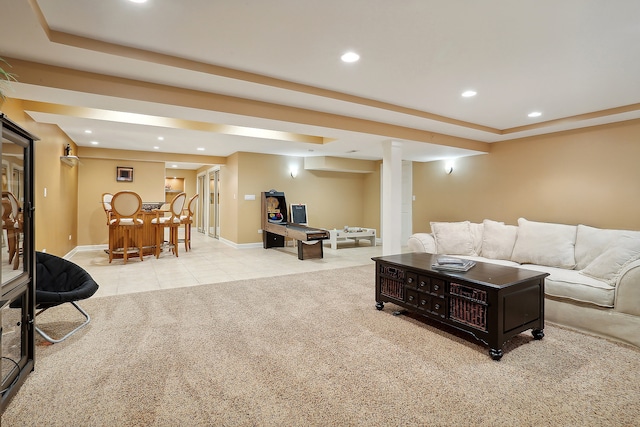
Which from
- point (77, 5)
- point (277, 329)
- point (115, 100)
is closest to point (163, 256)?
point (115, 100)

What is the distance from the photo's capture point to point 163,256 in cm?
659

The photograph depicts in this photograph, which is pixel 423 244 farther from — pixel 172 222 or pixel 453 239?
pixel 172 222

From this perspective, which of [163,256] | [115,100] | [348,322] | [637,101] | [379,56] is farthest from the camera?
[163,256]

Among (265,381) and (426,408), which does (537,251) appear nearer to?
(426,408)

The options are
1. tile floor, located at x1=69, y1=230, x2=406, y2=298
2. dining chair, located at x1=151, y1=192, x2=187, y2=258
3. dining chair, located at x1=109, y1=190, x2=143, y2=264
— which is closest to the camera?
tile floor, located at x1=69, y1=230, x2=406, y2=298

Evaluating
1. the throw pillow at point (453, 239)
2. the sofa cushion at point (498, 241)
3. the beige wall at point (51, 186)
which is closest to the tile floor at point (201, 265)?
the beige wall at point (51, 186)

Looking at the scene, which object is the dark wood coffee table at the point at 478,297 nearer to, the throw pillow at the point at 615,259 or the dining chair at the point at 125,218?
the throw pillow at the point at 615,259

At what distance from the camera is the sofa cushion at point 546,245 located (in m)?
3.54

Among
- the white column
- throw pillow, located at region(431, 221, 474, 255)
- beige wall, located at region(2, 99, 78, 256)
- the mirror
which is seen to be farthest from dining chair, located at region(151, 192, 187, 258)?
throw pillow, located at region(431, 221, 474, 255)

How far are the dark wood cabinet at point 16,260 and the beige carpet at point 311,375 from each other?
146 millimetres

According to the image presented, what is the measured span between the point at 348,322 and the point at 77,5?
10.6 ft

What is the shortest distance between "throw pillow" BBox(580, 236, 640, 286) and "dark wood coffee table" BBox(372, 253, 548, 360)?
696 mm

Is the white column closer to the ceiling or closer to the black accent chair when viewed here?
the ceiling

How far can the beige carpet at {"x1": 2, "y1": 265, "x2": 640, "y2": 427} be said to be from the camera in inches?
68.0
